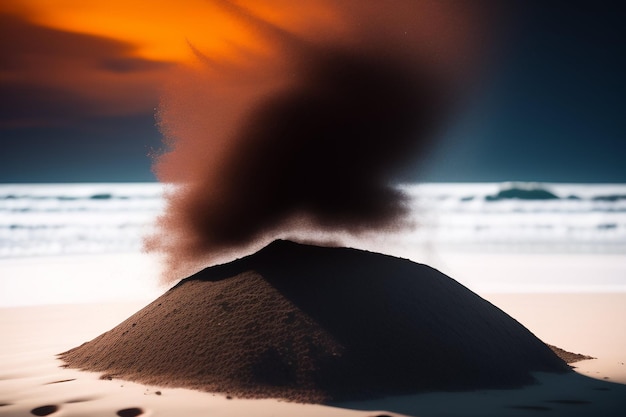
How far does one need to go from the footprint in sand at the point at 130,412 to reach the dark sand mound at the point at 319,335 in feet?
2.66

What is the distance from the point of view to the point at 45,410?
729 centimetres

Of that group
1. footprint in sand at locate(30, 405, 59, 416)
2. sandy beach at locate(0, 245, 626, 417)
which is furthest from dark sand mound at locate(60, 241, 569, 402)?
footprint in sand at locate(30, 405, 59, 416)

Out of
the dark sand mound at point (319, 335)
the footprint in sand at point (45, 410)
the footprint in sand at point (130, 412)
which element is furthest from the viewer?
the dark sand mound at point (319, 335)

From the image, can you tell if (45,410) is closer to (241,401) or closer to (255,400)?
(241,401)

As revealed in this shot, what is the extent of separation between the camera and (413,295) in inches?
352

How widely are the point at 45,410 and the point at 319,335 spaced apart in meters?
2.60

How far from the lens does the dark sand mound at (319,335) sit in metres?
7.73

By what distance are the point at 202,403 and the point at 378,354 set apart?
1764 millimetres

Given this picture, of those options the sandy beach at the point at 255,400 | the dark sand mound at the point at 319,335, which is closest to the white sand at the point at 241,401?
the sandy beach at the point at 255,400

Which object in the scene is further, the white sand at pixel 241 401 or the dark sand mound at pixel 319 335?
the dark sand mound at pixel 319 335

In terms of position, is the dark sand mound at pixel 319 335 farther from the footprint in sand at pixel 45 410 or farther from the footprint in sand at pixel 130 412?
the footprint in sand at pixel 45 410

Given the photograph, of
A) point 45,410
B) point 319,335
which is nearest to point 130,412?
point 45,410

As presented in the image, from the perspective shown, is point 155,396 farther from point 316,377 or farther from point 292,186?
point 292,186

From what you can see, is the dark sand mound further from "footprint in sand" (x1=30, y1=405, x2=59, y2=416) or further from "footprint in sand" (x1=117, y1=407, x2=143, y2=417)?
"footprint in sand" (x1=30, y1=405, x2=59, y2=416)
